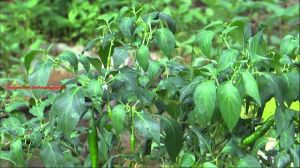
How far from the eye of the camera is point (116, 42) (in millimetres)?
2912

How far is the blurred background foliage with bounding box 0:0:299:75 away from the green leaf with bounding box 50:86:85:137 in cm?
406

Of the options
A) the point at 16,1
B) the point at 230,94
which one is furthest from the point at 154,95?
the point at 16,1

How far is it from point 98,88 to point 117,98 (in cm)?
18

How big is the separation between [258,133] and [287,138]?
21 cm

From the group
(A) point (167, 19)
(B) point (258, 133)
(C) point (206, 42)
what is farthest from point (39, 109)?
(B) point (258, 133)

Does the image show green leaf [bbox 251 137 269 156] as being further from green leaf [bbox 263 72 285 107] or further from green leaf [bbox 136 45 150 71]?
green leaf [bbox 136 45 150 71]

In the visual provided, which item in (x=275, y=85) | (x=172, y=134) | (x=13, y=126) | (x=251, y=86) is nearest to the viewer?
(x=251, y=86)

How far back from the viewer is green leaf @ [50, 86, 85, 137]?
8.46ft

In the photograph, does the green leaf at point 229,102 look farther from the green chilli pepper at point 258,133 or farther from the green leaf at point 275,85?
the green chilli pepper at point 258,133

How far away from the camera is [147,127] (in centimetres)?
261

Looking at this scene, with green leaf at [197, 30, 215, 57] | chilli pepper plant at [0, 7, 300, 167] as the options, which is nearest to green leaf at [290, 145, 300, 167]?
chilli pepper plant at [0, 7, 300, 167]

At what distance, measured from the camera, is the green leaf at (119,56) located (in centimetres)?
281

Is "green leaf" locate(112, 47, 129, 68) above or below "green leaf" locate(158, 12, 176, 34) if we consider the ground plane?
below

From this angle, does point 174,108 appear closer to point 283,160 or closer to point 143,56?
point 143,56
